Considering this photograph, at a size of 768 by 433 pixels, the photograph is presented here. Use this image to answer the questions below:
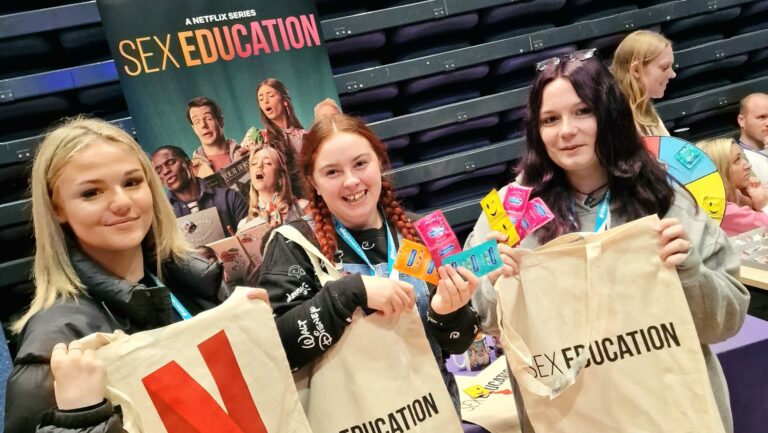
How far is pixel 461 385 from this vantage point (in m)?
2.34

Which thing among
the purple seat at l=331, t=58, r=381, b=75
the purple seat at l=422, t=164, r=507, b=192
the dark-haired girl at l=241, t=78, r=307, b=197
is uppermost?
the purple seat at l=331, t=58, r=381, b=75

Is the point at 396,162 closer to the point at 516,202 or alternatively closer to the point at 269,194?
the point at 269,194

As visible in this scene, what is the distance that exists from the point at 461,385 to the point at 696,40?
3.23m

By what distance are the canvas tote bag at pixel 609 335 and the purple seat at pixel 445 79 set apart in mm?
2236

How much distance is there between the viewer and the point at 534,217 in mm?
1536

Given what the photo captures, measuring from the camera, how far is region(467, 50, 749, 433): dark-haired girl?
1530 mm

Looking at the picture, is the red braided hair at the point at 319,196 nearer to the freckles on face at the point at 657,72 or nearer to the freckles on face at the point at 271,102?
the freckles on face at the point at 271,102

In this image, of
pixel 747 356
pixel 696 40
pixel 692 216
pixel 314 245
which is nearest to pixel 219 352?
pixel 314 245

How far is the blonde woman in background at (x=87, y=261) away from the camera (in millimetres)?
1119

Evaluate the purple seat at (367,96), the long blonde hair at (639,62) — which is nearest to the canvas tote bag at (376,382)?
the purple seat at (367,96)

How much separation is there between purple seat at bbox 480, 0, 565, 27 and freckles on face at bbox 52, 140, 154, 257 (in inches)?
109

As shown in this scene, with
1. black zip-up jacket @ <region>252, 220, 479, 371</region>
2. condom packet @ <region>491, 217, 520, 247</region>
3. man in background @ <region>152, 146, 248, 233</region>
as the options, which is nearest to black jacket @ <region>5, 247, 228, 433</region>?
black zip-up jacket @ <region>252, 220, 479, 371</region>

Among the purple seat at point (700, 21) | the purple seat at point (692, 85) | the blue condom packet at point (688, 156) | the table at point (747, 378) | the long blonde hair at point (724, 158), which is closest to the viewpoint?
the table at point (747, 378)

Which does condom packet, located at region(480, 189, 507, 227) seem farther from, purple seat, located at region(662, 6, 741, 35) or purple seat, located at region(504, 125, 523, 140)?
purple seat, located at region(662, 6, 741, 35)
